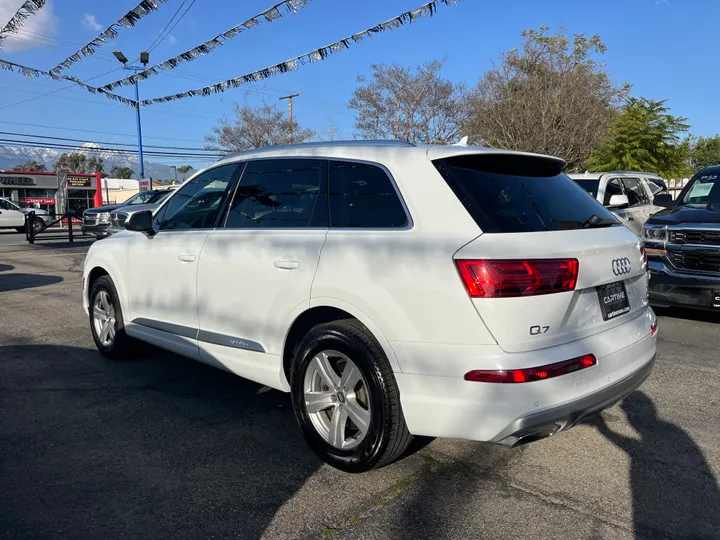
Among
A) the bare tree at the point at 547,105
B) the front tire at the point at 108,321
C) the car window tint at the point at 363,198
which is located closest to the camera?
the car window tint at the point at 363,198

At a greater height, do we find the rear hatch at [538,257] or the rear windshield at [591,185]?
the rear windshield at [591,185]

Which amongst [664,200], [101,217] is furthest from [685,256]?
[101,217]

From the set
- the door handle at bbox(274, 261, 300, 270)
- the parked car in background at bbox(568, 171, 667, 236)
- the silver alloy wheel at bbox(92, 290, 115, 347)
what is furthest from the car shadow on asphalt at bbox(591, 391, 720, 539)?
the parked car in background at bbox(568, 171, 667, 236)

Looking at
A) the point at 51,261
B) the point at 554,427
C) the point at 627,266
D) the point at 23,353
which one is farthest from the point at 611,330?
the point at 51,261

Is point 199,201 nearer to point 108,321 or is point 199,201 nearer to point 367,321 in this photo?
point 108,321

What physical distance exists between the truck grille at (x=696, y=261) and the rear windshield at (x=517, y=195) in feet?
11.1

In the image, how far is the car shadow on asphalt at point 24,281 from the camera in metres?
10.0

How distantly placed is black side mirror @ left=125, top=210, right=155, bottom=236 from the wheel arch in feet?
6.25

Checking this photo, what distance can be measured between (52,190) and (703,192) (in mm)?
46515

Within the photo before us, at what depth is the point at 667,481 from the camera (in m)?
3.09

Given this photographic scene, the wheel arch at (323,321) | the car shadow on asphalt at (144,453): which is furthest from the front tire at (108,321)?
the wheel arch at (323,321)

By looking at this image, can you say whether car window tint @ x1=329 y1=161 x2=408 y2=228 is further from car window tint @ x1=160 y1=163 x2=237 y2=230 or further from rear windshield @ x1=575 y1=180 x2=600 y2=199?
rear windshield @ x1=575 y1=180 x2=600 y2=199

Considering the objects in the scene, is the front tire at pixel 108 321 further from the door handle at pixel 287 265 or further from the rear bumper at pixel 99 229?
the rear bumper at pixel 99 229

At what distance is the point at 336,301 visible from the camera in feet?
10.2
